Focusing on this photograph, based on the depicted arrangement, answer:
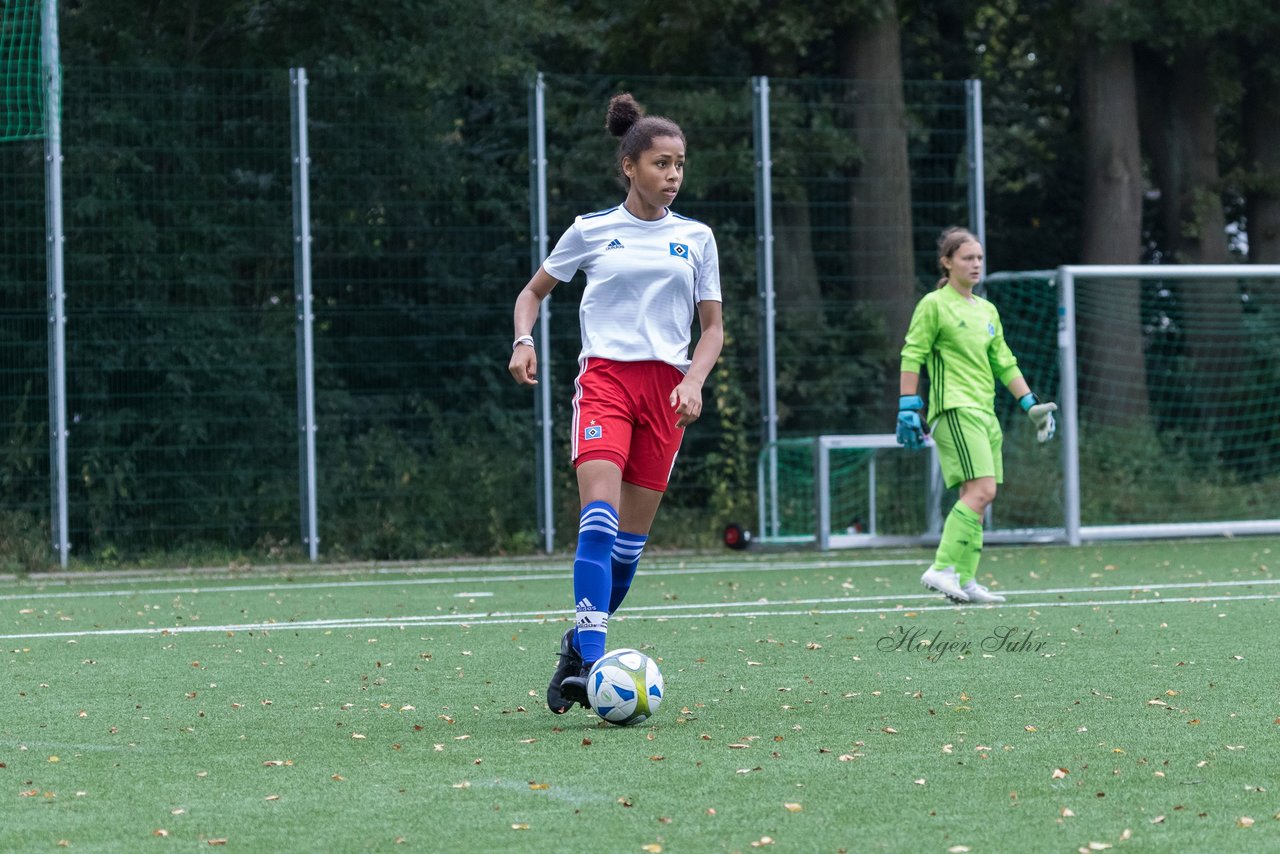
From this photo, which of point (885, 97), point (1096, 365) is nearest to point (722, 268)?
point (885, 97)

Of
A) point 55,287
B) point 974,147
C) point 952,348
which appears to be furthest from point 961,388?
point 55,287

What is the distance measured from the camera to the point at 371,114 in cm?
1591

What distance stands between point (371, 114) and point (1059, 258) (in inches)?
353

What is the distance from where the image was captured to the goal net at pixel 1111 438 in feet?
52.1

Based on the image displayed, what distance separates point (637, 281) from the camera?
21.0ft

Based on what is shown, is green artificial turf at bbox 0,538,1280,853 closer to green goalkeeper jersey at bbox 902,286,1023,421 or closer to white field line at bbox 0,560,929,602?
green goalkeeper jersey at bbox 902,286,1023,421

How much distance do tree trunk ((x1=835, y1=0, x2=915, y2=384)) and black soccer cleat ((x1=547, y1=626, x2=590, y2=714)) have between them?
1132 cm

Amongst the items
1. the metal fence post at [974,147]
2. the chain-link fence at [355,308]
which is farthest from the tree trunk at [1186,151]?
the chain-link fence at [355,308]

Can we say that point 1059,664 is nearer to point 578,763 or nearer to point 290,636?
point 578,763

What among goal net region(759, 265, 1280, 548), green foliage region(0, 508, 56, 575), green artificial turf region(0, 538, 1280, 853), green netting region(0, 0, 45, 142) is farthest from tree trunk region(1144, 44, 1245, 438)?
green foliage region(0, 508, 56, 575)

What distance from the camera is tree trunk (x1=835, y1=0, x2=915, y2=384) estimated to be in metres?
17.2

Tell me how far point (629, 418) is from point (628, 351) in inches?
8.5

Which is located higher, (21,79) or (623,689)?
(21,79)

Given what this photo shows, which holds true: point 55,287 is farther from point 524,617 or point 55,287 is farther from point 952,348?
point 952,348
